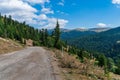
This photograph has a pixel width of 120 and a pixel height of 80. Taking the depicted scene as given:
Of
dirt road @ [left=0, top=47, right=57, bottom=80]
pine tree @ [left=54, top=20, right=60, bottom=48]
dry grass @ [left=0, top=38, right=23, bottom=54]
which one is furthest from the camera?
pine tree @ [left=54, top=20, right=60, bottom=48]

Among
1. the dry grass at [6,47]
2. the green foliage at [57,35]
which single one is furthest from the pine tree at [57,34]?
the dry grass at [6,47]

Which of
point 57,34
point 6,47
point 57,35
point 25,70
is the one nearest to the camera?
point 25,70

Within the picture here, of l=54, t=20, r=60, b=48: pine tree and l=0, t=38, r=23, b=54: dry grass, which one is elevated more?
l=54, t=20, r=60, b=48: pine tree

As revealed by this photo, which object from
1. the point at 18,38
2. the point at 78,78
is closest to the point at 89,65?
the point at 78,78

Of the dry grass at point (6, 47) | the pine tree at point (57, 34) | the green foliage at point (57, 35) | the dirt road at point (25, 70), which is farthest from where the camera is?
the pine tree at point (57, 34)

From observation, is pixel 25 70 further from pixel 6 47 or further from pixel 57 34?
pixel 57 34

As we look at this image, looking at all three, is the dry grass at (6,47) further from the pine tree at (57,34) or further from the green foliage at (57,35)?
the pine tree at (57,34)

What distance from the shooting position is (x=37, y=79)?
19.2m

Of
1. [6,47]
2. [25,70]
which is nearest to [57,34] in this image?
[6,47]

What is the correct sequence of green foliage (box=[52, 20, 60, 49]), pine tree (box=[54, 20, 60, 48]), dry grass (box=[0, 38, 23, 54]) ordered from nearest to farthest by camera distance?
1. dry grass (box=[0, 38, 23, 54])
2. green foliage (box=[52, 20, 60, 49])
3. pine tree (box=[54, 20, 60, 48])

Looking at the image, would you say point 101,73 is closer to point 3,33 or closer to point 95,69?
point 95,69

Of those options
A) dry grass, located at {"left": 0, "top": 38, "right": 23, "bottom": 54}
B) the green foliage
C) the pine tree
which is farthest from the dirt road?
the pine tree

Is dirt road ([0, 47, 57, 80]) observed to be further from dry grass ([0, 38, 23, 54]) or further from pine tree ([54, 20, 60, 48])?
pine tree ([54, 20, 60, 48])

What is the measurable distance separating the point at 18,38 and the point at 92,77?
480 feet
